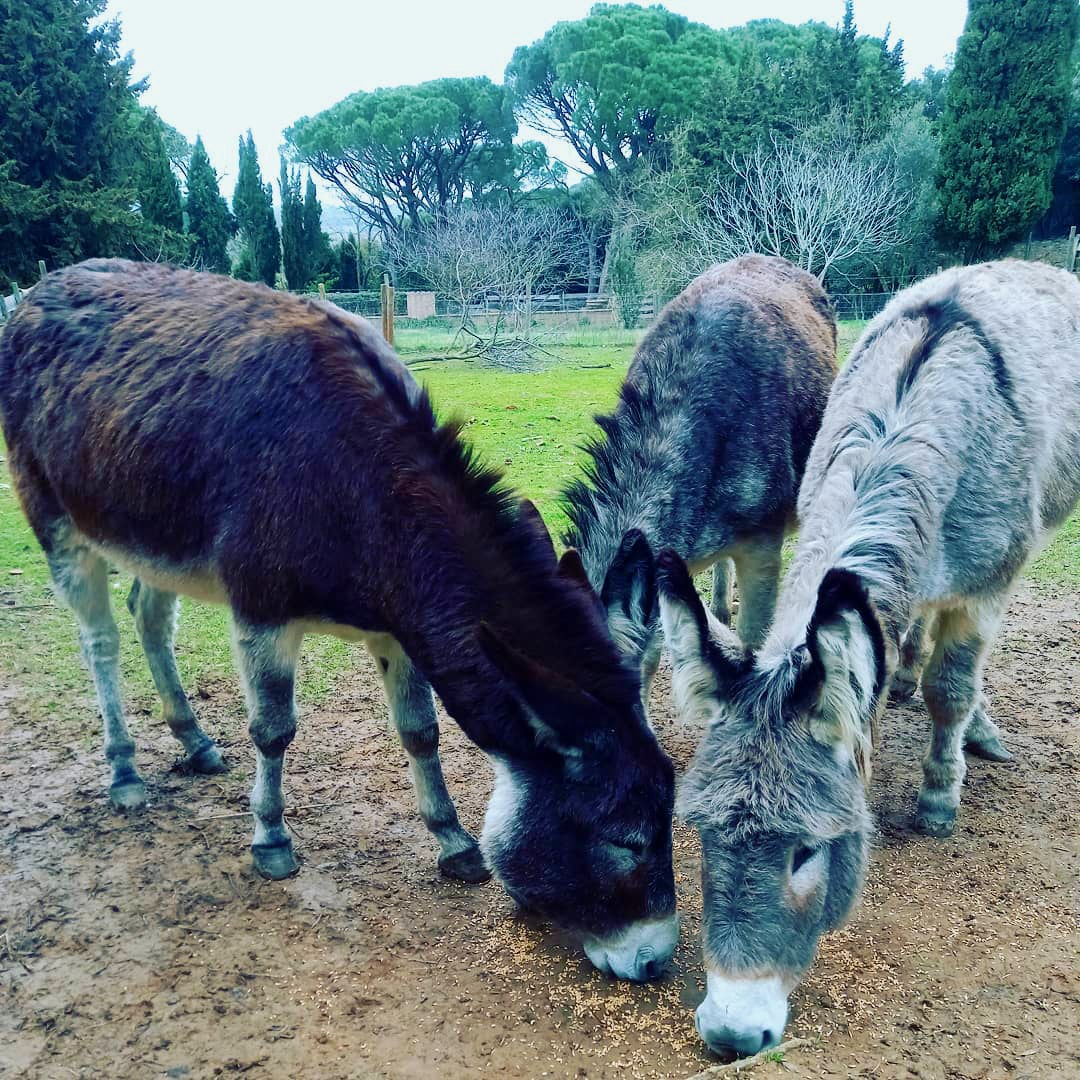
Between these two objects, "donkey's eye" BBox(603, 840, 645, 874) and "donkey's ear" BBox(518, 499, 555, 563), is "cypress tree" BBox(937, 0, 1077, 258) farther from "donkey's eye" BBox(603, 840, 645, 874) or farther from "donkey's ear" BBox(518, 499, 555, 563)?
"donkey's eye" BBox(603, 840, 645, 874)

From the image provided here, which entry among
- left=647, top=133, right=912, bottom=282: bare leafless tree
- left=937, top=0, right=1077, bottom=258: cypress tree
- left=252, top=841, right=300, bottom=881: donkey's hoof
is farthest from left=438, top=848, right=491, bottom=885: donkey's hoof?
left=937, top=0, right=1077, bottom=258: cypress tree

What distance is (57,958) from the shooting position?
297 centimetres

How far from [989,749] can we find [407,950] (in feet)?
10.1

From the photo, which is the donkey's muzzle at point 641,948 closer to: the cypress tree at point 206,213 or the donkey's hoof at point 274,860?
the donkey's hoof at point 274,860

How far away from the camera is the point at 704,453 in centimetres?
402

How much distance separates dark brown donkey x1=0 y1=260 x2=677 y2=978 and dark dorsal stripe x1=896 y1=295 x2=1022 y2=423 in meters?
A: 1.63

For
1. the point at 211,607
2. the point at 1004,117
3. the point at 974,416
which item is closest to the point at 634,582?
the point at 974,416

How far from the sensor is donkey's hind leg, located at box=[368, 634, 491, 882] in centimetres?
346

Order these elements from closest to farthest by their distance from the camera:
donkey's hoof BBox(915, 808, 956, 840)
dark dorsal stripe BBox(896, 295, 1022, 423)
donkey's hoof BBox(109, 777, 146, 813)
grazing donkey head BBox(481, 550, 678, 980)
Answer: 1. grazing donkey head BBox(481, 550, 678, 980)
2. dark dorsal stripe BBox(896, 295, 1022, 423)
3. donkey's hoof BBox(915, 808, 956, 840)
4. donkey's hoof BBox(109, 777, 146, 813)

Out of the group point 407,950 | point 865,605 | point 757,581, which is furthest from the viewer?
point 757,581

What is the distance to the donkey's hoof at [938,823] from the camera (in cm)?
358

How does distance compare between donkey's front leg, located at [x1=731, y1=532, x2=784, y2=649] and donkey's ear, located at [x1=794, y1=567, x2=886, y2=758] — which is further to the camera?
donkey's front leg, located at [x1=731, y1=532, x2=784, y2=649]

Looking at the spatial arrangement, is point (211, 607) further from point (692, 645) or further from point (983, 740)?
point (983, 740)

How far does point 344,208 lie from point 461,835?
4622 cm
